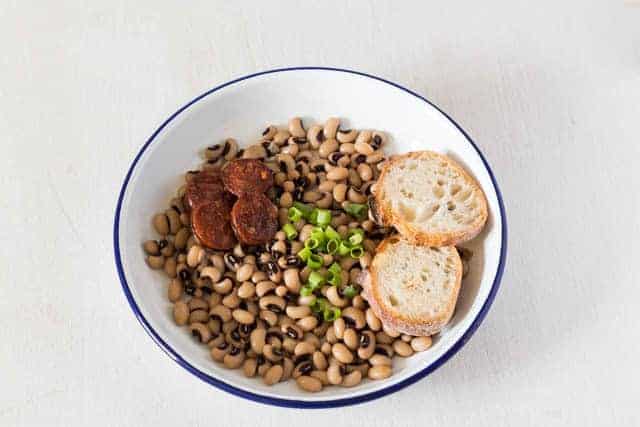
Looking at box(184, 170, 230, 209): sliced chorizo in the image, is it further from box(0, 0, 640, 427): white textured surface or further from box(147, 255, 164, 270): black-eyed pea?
box(0, 0, 640, 427): white textured surface

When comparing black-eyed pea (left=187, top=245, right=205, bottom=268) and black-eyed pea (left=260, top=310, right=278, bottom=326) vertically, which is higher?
black-eyed pea (left=187, top=245, right=205, bottom=268)

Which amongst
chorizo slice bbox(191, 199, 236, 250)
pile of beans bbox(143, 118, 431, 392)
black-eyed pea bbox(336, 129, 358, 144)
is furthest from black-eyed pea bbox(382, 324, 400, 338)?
black-eyed pea bbox(336, 129, 358, 144)

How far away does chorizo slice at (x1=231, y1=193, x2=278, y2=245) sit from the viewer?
6.15ft

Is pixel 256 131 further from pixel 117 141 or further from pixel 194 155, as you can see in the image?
pixel 117 141

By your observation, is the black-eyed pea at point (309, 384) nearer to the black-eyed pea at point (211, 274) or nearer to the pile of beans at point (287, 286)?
the pile of beans at point (287, 286)

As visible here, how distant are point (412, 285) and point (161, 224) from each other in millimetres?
618

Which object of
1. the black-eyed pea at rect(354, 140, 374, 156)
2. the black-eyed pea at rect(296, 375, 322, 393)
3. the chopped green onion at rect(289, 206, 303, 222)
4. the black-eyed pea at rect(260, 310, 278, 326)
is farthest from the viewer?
the black-eyed pea at rect(354, 140, 374, 156)

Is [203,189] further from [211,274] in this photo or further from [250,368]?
[250,368]

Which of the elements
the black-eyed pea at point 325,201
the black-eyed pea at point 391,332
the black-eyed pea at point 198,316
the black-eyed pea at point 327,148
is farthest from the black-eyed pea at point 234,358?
the black-eyed pea at point 327,148

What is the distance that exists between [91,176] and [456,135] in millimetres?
973

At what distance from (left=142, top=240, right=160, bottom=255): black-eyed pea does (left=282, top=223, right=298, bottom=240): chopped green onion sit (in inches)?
12.0

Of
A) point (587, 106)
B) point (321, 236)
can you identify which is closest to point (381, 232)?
point (321, 236)

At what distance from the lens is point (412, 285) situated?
1792 mm

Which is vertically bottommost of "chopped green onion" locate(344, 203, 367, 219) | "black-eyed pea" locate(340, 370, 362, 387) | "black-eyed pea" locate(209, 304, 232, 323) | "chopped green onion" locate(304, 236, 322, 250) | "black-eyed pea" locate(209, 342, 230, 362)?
"black-eyed pea" locate(340, 370, 362, 387)
